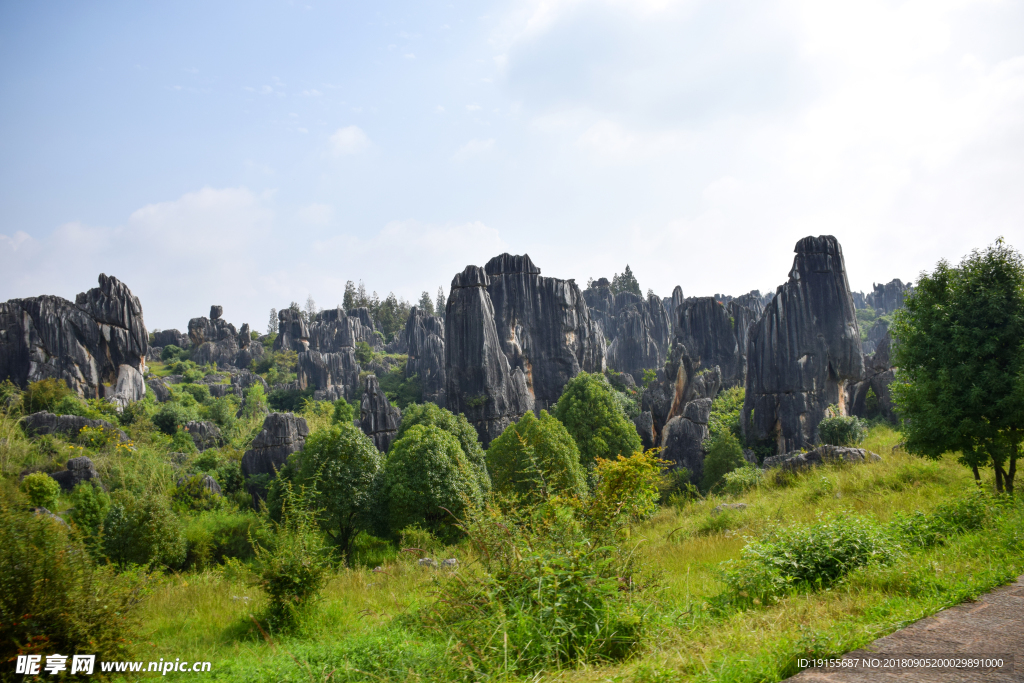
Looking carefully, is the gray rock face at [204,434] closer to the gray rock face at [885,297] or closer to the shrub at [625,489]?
the shrub at [625,489]

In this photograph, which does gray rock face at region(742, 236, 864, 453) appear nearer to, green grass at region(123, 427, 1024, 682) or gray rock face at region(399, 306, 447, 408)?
green grass at region(123, 427, 1024, 682)

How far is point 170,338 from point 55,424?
177 feet

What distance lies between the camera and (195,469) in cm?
3262

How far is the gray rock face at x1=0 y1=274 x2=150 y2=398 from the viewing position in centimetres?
4434

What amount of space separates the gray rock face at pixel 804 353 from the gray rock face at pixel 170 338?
3226 inches

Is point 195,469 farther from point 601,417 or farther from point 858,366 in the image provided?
point 858,366

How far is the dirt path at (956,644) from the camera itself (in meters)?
2.99

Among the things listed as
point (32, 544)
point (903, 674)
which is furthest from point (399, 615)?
point (903, 674)

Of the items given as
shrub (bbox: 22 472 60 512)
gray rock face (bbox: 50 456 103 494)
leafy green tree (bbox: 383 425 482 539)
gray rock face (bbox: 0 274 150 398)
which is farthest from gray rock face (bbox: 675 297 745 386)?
gray rock face (bbox: 0 274 150 398)

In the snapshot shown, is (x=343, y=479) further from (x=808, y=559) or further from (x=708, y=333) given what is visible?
(x=708, y=333)

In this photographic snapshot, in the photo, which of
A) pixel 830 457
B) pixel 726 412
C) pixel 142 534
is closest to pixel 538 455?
pixel 830 457

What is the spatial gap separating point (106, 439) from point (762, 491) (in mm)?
39634

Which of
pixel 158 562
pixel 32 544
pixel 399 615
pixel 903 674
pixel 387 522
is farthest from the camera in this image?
pixel 387 522

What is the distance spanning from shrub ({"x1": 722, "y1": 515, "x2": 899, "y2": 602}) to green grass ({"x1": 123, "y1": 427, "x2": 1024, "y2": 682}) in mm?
248
